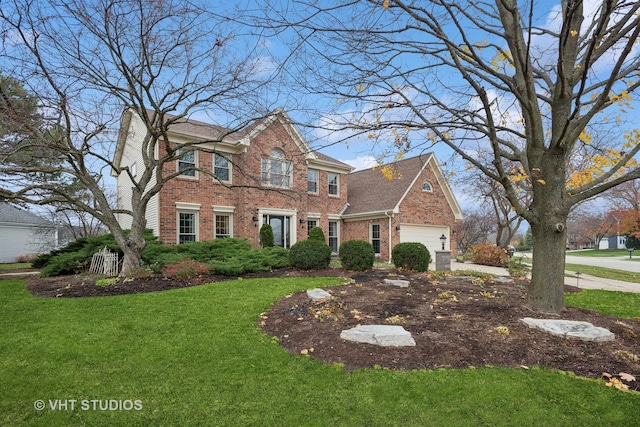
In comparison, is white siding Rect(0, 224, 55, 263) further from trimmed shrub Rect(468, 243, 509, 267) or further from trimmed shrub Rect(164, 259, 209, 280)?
trimmed shrub Rect(468, 243, 509, 267)

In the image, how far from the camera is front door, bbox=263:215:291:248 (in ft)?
51.9

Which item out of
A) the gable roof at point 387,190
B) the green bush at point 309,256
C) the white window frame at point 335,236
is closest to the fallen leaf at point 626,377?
the green bush at point 309,256

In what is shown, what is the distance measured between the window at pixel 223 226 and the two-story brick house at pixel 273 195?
0.04 metres

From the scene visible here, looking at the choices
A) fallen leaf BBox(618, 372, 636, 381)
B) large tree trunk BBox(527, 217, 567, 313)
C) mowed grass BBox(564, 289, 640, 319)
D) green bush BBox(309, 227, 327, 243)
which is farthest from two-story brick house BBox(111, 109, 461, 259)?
fallen leaf BBox(618, 372, 636, 381)

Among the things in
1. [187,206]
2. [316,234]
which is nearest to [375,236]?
[316,234]

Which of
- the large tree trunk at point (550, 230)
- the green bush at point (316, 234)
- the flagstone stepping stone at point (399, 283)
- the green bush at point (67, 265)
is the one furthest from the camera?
the green bush at point (316, 234)

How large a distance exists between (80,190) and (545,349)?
2274cm

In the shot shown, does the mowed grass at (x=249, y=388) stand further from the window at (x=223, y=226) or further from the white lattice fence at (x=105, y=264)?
the window at (x=223, y=226)

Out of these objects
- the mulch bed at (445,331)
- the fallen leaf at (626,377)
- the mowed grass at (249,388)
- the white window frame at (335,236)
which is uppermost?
the white window frame at (335,236)

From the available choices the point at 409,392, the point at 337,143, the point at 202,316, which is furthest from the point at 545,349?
the point at 202,316

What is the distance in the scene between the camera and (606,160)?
596 centimetres

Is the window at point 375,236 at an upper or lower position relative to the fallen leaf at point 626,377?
upper

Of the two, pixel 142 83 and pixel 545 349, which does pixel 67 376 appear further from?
pixel 142 83

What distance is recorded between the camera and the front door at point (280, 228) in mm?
15805
